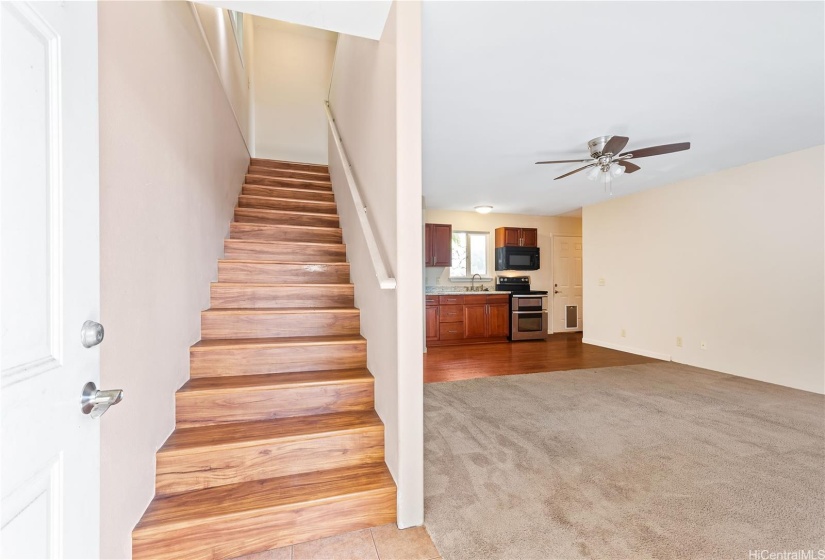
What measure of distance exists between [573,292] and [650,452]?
5424 millimetres

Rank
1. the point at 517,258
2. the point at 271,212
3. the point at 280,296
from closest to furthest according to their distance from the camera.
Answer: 1. the point at 280,296
2. the point at 271,212
3. the point at 517,258

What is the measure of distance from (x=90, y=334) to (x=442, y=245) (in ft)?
17.9

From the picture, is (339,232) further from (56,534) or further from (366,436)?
(56,534)

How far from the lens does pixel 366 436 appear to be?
5.40ft

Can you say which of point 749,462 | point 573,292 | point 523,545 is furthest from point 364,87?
point 573,292

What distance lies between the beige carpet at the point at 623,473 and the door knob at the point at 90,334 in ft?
4.57

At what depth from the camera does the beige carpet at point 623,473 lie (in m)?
1.41

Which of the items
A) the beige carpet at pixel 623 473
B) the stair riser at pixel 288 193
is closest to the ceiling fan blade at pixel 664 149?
the beige carpet at pixel 623 473

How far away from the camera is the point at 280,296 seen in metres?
2.37

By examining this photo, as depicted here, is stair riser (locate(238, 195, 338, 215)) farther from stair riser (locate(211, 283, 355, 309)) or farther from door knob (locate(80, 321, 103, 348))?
door knob (locate(80, 321, 103, 348))

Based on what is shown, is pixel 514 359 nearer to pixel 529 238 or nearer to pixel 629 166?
pixel 629 166

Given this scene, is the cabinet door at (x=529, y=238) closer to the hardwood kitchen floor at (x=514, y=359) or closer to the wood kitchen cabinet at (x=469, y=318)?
the wood kitchen cabinet at (x=469, y=318)

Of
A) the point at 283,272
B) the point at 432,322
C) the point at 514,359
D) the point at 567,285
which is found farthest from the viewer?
the point at 567,285

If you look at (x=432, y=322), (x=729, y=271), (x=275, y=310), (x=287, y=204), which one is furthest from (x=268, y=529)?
(x=729, y=271)
